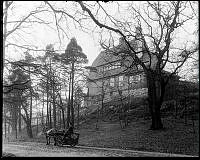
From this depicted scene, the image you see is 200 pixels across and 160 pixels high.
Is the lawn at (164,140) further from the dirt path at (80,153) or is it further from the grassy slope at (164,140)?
the dirt path at (80,153)

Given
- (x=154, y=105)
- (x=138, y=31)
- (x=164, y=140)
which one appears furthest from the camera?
(x=154, y=105)

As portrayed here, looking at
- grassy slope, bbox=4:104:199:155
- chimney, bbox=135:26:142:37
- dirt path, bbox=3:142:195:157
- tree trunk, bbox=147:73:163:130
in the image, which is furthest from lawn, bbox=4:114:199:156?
chimney, bbox=135:26:142:37

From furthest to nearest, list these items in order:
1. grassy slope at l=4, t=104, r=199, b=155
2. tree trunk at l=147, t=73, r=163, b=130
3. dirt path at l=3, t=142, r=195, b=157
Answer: tree trunk at l=147, t=73, r=163, b=130 < grassy slope at l=4, t=104, r=199, b=155 < dirt path at l=3, t=142, r=195, b=157

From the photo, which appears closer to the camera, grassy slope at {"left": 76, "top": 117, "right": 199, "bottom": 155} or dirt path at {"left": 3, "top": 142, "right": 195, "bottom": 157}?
dirt path at {"left": 3, "top": 142, "right": 195, "bottom": 157}

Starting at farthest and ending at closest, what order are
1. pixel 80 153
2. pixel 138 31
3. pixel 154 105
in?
pixel 154 105 → pixel 138 31 → pixel 80 153

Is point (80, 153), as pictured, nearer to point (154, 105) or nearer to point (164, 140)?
point (164, 140)

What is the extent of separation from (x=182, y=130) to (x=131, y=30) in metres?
9.68

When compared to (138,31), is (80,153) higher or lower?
lower

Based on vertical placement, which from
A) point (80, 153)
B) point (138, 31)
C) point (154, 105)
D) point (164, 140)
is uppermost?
point (138, 31)

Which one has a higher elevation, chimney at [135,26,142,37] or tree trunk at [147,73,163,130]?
chimney at [135,26,142,37]

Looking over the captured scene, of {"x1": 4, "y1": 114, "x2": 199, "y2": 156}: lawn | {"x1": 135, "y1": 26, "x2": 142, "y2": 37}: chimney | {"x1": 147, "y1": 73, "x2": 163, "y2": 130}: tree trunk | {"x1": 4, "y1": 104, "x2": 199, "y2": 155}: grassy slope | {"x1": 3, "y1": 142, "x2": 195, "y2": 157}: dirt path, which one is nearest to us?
{"x1": 3, "y1": 142, "x2": 195, "y2": 157}: dirt path

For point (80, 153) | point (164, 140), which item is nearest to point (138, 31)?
point (164, 140)

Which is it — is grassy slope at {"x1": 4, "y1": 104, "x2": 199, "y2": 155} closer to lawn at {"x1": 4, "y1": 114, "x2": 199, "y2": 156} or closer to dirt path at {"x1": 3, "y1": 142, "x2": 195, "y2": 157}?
lawn at {"x1": 4, "y1": 114, "x2": 199, "y2": 156}

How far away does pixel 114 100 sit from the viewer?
51375mm
